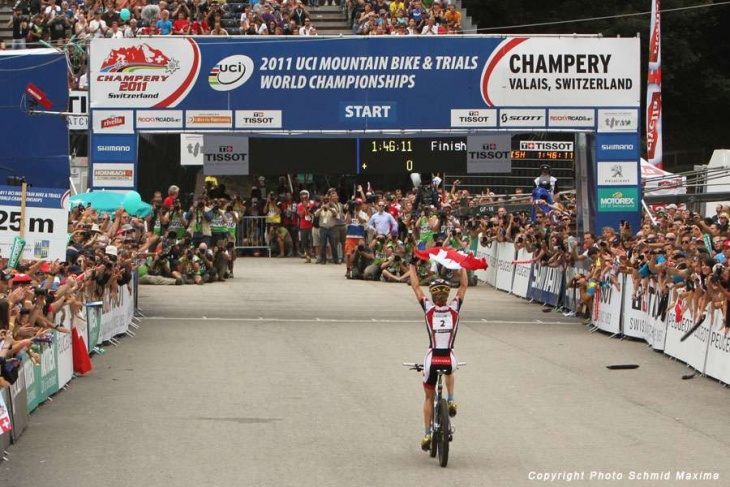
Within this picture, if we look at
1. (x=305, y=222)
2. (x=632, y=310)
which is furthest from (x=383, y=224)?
(x=632, y=310)

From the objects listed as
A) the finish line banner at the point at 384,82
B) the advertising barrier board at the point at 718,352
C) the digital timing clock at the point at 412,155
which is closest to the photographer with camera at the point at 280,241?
the digital timing clock at the point at 412,155

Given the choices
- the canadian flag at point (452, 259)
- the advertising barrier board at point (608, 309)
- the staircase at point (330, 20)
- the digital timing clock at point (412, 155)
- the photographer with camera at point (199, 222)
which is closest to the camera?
the canadian flag at point (452, 259)

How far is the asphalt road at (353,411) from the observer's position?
12719 mm

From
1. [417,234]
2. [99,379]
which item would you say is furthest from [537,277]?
[99,379]

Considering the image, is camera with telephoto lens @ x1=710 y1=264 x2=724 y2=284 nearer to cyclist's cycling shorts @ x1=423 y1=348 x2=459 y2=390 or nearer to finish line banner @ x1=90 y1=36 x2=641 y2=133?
cyclist's cycling shorts @ x1=423 y1=348 x2=459 y2=390

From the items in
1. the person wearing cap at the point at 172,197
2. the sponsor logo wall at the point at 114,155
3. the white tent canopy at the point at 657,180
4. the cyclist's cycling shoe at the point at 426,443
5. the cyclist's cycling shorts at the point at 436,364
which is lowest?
the cyclist's cycling shoe at the point at 426,443

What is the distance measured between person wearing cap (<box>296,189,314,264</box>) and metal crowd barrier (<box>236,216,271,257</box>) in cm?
125

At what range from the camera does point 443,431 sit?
12742 millimetres

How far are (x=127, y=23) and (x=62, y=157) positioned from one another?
12.4 meters

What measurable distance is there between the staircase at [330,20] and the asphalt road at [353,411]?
19.3 m

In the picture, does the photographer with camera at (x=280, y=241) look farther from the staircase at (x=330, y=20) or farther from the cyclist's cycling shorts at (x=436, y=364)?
the cyclist's cycling shorts at (x=436, y=364)

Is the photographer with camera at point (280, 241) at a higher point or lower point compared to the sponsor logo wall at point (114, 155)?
lower

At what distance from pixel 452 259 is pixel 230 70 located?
565 inches

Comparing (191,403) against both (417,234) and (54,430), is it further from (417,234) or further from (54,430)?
(417,234)
